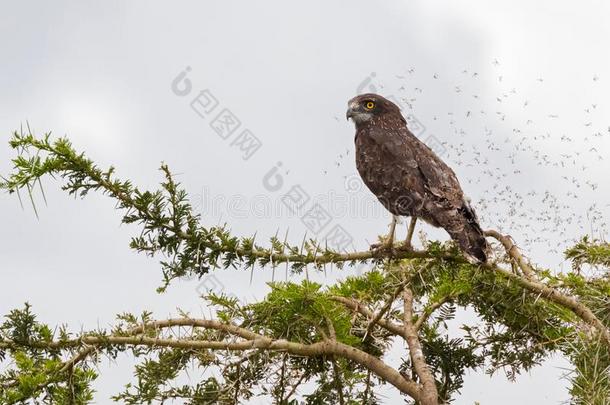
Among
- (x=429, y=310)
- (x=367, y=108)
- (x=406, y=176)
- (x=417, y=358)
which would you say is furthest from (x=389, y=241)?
(x=367, y=108)

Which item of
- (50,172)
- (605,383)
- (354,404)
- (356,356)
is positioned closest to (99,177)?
(50,172)

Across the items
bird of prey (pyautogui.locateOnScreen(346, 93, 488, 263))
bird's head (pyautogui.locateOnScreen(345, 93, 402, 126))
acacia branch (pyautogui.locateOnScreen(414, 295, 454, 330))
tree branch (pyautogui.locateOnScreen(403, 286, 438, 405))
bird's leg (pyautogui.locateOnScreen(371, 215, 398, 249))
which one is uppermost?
bird's head (pyautogui.locateOnScreen(345, 93, 402, 126))

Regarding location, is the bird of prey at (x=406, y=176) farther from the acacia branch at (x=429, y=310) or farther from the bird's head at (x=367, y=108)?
the acacia branch at (x=429, y=310)

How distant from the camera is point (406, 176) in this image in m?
6.96

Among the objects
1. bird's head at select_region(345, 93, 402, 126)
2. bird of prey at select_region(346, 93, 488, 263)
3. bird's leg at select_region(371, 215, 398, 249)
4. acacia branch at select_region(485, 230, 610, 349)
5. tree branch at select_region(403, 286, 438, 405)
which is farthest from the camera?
bird's head at select_region(345, 93, 402, 126)

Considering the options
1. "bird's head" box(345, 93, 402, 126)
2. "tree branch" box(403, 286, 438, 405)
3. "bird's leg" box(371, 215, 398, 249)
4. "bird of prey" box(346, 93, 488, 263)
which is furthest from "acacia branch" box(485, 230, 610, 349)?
"bird's head" box(345, 93, 402, 126)

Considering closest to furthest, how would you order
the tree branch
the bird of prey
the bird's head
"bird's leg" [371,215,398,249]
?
the tree branch < the bird of prey < "bird's leg" [371,215,398,249] < the bird's head

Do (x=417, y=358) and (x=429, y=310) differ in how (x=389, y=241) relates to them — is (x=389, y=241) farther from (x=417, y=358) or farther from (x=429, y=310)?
(x=417, y=358)

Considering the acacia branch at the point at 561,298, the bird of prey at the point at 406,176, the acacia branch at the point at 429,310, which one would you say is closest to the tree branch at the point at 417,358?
the acacia branch at the point at 429,310

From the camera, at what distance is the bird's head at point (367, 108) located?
Answer: 8.29m

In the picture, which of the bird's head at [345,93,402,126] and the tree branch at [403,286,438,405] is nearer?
the tree branch at [403,286,438,405]

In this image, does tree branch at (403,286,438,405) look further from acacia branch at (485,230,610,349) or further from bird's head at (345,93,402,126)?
bird's head at (345,93,402,126)

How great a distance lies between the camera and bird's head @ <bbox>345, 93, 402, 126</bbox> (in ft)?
27.2

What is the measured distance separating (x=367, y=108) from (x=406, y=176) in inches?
64.6
